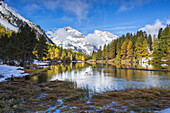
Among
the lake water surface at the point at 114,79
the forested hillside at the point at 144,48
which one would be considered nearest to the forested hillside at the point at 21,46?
the lake water surface at the point at 114,79

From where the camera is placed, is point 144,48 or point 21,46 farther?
point 144,48

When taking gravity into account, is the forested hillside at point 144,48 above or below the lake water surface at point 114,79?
above

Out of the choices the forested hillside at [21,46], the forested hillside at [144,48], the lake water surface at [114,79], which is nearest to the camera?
the lake water surface at [114,79]

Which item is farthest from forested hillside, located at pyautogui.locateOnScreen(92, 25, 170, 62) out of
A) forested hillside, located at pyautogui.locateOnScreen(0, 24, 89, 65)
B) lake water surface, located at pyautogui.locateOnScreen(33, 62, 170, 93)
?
forested hillside, located at pyautogui.locateOnScreen(0, 24, 89, 65)

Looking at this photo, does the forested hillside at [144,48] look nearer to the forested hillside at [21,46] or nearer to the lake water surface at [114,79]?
the lake water surface at [114,79]

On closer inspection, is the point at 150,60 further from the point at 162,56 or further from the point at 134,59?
the point at 134,59

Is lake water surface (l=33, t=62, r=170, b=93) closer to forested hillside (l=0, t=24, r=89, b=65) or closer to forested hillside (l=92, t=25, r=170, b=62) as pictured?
forested hillside (l=0, t=24, r=89, b=65)

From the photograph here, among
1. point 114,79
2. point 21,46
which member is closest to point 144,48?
point 114,79

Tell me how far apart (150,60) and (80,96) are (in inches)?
2555

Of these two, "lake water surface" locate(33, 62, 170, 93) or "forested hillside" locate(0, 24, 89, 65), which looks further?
"forested hillside" locate(0, 24, 89, 65)

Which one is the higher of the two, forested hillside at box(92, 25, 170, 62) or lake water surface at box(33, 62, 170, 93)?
forested hillside at box(92, 25, 170, 62)

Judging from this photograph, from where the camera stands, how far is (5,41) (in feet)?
212

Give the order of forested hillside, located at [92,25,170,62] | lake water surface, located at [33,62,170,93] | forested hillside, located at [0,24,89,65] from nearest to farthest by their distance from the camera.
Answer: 1. lake water surface, located at [33,62,170,93]
2. forested hillside, located at [0,24,89,65]
3. forested hillside, located at [92,25,170,62]

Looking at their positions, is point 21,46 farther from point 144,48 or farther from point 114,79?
point 144,48
